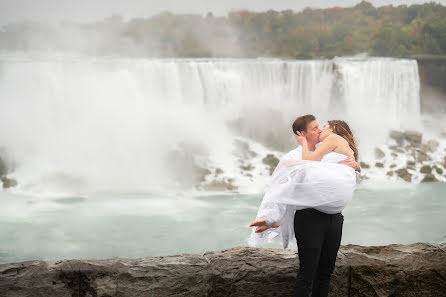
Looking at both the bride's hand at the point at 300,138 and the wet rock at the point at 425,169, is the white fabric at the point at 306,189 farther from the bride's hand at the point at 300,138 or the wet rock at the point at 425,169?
the wet rock at the point at 425,169

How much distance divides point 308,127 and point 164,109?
42.1 ft

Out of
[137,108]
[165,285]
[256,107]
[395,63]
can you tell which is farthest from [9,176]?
[395,63]

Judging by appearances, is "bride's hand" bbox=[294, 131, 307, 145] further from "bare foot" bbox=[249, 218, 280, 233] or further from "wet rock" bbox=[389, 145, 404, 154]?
"wet rock" bbox=[389, 145, 404, 154]

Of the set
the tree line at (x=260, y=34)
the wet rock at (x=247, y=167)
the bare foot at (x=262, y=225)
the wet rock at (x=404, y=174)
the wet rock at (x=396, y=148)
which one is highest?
the tree line at (x=260, y=34)

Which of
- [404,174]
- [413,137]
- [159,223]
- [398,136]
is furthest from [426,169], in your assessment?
[159,223]

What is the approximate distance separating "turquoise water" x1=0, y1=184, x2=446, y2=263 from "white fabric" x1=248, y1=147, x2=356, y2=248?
17.4ft

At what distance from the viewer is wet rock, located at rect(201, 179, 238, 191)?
11.5 metres

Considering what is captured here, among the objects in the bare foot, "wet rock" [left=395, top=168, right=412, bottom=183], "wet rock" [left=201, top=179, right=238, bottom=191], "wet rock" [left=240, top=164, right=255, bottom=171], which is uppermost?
the bare foot

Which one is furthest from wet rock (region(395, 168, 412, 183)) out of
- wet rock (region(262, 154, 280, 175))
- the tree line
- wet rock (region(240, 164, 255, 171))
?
the tree line

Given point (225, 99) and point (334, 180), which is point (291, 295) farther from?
point (225, 99)

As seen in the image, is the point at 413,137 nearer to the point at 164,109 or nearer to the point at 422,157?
the point at 422,157

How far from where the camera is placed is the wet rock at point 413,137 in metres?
15.2

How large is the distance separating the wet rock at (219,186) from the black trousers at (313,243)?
933cm

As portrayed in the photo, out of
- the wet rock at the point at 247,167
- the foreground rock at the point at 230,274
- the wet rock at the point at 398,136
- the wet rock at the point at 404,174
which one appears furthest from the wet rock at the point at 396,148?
the foreground rock at the point at 230,274
